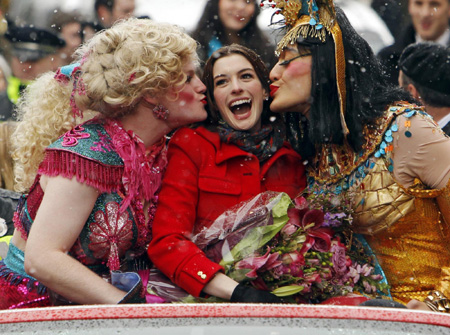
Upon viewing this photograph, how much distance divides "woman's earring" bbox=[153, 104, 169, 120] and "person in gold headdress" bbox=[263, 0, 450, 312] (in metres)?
0.60

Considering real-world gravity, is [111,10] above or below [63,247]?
above

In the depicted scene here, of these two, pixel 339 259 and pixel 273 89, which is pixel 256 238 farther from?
pixel 273 89

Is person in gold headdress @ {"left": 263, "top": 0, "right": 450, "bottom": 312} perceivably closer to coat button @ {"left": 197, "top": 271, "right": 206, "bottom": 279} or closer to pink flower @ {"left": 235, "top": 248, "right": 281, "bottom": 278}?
pink flower @ {"left": 235, "top": 248, "right": 281, "bottom": 278}

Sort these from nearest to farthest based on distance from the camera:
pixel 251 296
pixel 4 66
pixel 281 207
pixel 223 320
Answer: pixel 223 320, pixel 251 296, pixel 281 207, pixel 4 66

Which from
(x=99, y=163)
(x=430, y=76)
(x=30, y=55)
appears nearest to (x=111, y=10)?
(x=30, y=55)

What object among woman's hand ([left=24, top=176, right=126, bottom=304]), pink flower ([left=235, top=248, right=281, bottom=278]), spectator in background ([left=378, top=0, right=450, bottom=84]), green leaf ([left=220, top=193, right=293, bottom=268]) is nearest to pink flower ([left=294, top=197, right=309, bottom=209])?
green leaf ([left=220, top=193, right=293, bottom=268])

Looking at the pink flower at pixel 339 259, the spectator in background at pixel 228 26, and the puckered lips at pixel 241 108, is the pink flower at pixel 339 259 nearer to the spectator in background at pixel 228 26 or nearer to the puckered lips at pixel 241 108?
the puckered lips at pixel 241 108

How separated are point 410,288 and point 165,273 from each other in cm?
129

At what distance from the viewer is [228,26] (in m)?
5.88

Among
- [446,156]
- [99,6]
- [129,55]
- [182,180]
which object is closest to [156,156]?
[182,180]

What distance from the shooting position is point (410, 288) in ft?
12.0

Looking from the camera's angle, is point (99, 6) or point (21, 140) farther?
point (99, 6)

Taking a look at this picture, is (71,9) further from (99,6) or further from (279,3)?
(279,3)

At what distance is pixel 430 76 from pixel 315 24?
2418 millimetres
